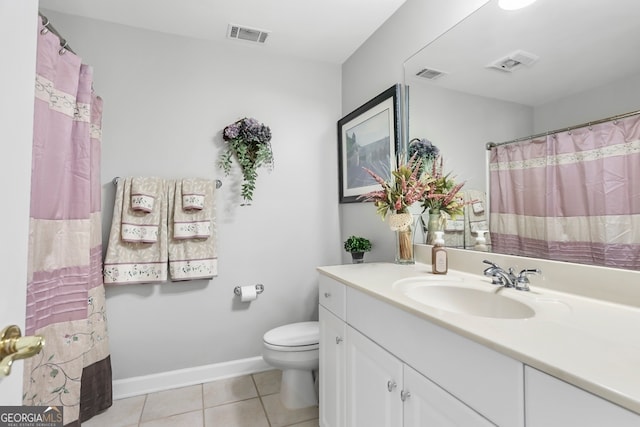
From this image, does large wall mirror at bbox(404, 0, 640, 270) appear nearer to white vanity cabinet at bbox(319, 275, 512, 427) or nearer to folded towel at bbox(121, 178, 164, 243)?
white vanity cabinet at bbox(319, 275, 512, 427)

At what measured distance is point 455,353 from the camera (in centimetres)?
76

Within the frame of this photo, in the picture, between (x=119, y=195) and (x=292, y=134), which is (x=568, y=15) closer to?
(x=292, y=134)

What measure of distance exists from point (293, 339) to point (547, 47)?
1.85 metres

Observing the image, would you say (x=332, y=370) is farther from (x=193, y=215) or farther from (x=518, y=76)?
(x=518, y=76)

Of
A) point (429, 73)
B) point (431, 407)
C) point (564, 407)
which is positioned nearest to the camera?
point (564, 407)

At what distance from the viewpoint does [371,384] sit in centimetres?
110

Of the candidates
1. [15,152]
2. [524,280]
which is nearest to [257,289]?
[524,280]

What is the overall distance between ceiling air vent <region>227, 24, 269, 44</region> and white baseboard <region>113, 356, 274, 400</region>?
234 cm

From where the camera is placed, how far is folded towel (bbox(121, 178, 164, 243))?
6.03 ft

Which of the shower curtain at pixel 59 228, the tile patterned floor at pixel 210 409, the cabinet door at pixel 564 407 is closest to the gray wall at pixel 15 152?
the shower curtain at pixel 59 228

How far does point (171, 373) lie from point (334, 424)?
1261 millimetres

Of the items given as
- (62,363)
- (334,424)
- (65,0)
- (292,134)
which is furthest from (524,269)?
(65,0)

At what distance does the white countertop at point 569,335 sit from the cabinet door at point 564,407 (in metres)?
0.02

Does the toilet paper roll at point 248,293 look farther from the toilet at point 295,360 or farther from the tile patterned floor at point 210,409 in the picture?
the tile patterned floor at point 210,409
